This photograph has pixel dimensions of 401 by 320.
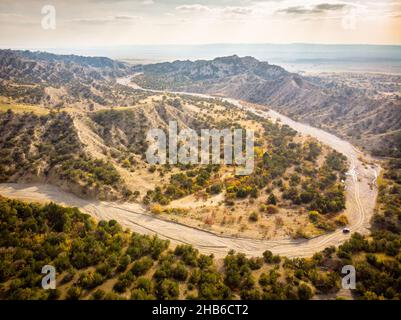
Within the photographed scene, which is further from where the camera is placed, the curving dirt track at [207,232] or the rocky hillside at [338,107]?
the rocky hillside at [338,107]

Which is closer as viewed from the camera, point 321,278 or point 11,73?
point 321,278

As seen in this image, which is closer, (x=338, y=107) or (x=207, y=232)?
(x=207, y=232)

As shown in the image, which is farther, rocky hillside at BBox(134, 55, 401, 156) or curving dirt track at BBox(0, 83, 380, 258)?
rocky hillside at BBox(134, 55, 401, 156)

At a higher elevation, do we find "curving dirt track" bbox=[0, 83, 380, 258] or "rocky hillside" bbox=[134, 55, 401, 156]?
"rocky hillside" bbox=[134, 55, 401, 156]

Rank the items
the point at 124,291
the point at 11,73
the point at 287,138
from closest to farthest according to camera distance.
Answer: the point at 124,291, the point at 287,138, the point at 11,73

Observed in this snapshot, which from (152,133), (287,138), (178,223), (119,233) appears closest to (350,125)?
(287,138)

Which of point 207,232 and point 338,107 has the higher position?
point 338,107

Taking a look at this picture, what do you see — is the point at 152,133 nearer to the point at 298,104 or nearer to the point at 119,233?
the point at 119,233

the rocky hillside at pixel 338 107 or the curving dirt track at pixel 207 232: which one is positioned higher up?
the rocky hillside at pixel 338 107
